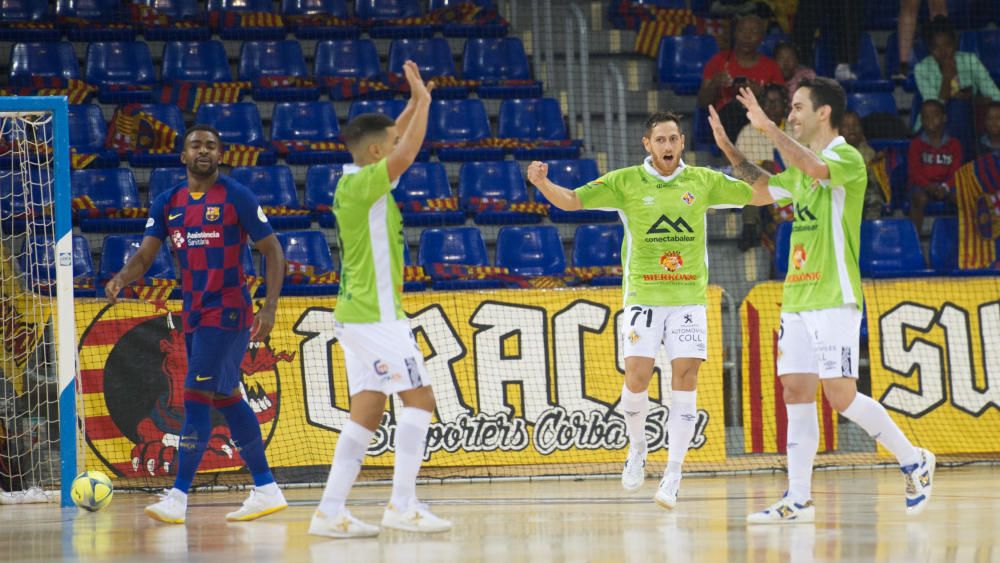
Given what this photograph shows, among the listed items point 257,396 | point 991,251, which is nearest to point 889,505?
point 257,396

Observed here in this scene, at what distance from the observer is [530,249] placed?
44.2 feet

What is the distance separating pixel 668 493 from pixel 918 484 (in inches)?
58.5

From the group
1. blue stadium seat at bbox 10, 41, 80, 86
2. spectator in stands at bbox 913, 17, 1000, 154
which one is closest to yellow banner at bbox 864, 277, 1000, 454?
spectator in stands at bbox 913, 17, 1000, 154

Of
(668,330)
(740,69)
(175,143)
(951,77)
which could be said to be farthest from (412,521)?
(951,77)

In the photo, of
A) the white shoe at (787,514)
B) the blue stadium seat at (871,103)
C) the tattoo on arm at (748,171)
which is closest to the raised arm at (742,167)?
the tattoo on arm at (748,171)

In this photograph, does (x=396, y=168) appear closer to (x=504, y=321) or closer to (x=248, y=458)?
(x=248, y=458)

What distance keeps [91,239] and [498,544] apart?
8384mm

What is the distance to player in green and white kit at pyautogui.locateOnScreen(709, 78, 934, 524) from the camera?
725 centimetres

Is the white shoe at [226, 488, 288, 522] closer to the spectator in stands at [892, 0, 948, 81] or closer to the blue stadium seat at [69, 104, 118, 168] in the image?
the blue stadium seat at [69, 104, 118, 168]

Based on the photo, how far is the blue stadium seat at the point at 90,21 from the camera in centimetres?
1540

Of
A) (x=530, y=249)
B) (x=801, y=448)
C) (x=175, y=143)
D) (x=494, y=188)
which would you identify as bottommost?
Result: (x=801, y=448)

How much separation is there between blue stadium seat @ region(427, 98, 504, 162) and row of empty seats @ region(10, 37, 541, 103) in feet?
1.25

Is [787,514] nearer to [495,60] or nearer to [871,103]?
[495,60]

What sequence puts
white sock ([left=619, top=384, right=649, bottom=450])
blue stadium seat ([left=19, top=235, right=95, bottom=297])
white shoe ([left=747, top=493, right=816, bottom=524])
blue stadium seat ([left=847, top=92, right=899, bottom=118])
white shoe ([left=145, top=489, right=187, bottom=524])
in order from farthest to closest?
1. blue stadium seat ([left=847, top=92, right=899, bottom=118])
2. blue stadium seat ([left=19, top=235, right=95, bottom=297])
3. white sock ([left=619, top=384, right=649, bottom=450])
4. white shoe ([left=145, top=489, right=187, bottom=524])
5. white shoe ([left=747, top=493, right=816, bottom=524])
